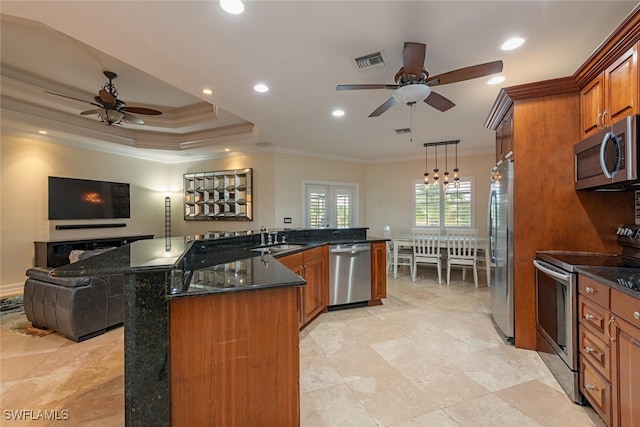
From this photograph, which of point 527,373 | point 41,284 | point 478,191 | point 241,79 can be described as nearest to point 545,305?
point 527,373

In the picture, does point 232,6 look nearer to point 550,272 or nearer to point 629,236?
point 550,272

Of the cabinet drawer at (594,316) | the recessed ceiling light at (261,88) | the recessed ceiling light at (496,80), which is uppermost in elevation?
the recessed ceiling light at (261,88)

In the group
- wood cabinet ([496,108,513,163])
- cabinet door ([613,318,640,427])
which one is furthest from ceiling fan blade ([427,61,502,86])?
cabinet door ([613,318,640,427])

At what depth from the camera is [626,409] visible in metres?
1.38

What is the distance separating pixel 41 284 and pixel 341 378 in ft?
10.3

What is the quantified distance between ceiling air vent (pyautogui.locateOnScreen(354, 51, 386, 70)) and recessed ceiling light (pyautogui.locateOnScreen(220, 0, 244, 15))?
102 centimetres

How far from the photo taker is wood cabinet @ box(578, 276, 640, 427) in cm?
135

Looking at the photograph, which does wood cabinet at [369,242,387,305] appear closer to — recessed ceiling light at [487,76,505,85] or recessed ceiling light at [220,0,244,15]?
recessed ceiling light at [487,76,505,85]

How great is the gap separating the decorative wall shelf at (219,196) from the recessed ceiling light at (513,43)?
466cm

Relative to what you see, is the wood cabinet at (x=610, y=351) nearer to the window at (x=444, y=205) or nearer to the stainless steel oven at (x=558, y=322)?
the stainless steel oven at (x=558, y=322)

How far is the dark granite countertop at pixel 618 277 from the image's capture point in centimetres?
140

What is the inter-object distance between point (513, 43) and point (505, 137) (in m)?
Result: 0.96

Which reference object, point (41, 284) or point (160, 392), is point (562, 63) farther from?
point (41, 284)

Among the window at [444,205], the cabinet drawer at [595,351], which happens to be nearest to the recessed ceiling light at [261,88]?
the cabinet drawer at [595,351]
